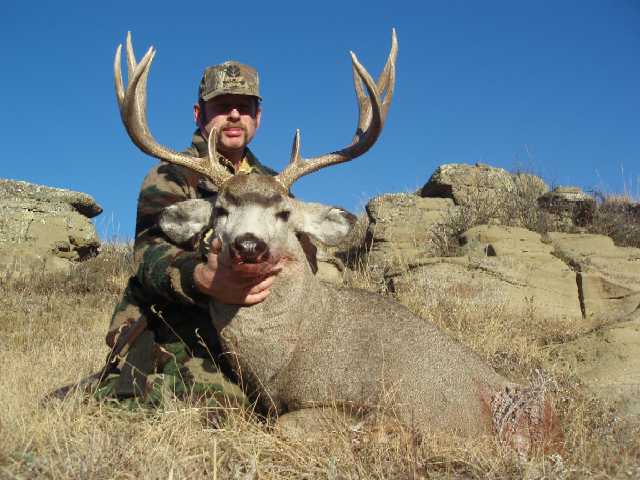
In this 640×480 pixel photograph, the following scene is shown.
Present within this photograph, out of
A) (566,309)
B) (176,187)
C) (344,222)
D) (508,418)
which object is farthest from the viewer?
(566,309)

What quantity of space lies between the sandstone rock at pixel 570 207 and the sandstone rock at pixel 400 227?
5.91ft

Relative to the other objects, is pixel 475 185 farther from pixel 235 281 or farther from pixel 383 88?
pixel 235 281

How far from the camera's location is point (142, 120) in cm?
448

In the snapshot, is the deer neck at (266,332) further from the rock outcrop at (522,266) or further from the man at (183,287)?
the rock outcrop at (522,266)

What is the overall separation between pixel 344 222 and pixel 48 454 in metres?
2.15

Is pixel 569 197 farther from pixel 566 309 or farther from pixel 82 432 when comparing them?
pixel 82 432

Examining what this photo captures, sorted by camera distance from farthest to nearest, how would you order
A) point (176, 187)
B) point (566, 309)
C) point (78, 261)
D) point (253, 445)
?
1. point (78, 261)
2. point (566, 309)
3. point (176, 187)
4. point (253, 445)

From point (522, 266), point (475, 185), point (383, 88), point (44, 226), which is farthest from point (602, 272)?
point (44, 226)

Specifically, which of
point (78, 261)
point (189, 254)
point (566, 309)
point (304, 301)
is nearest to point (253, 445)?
point (304, 301)

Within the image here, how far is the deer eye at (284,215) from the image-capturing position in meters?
4.04

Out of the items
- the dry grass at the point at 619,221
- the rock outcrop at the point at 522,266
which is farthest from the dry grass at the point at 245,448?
the dry grass at the point at 619,221

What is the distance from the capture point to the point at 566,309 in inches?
334

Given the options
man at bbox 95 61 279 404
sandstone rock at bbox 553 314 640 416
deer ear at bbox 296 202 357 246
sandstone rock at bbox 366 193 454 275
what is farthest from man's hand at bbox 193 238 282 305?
sandstone rock at bbox 366 193 454 275

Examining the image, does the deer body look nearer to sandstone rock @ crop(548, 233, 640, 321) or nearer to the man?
the man
